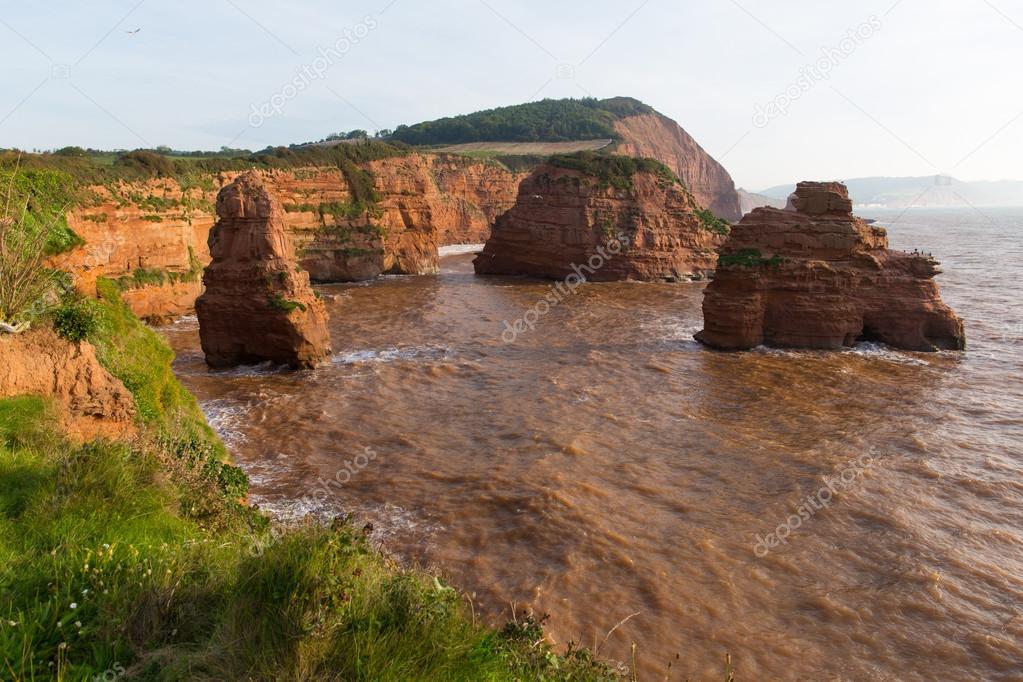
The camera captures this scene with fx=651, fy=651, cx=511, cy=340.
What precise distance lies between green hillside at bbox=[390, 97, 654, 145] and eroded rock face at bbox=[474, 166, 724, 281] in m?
72.4

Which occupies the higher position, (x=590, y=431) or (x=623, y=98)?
(x=623, y=98)

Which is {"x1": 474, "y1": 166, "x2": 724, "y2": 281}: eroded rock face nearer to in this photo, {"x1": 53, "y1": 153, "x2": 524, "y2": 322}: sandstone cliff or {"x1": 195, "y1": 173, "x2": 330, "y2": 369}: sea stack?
{"x1": 53, "y1": 153, "x2": 524, "y2": 322}: sandstone cliff

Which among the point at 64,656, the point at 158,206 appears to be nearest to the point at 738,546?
the point at 64,656

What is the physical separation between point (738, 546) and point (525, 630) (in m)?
6.22

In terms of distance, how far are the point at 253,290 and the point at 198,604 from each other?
1671 centimetres

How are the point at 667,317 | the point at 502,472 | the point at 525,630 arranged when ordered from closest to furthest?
the point at 525,630, the point at 502,472, the point at 667,317

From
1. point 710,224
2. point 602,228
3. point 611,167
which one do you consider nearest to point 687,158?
point 710,224

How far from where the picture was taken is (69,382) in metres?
8.95

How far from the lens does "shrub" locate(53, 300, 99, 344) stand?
9.28m

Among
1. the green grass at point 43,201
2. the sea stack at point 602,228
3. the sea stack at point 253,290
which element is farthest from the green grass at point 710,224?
the green grass at point 43,201

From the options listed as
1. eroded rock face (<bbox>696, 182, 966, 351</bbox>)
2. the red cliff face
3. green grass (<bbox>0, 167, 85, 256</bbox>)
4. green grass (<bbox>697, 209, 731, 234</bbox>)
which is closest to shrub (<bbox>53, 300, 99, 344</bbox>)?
green grass (<bbox>0, 167, 85, 256</bbox>)

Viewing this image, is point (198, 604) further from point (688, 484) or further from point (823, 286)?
point (823, 286)

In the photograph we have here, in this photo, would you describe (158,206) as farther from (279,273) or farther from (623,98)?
(623,98)

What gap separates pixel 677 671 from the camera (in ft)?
26.5
